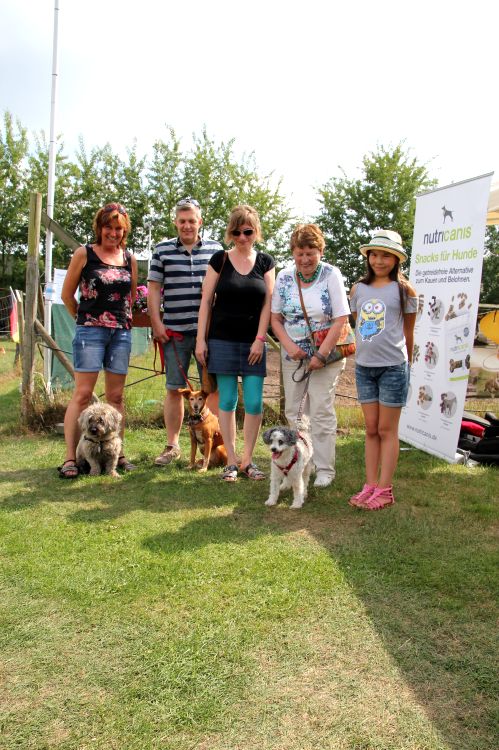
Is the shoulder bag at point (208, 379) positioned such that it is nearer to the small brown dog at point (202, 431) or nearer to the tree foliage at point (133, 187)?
the small brown dog at point (202, 431)

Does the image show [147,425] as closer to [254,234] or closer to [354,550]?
[254,234]

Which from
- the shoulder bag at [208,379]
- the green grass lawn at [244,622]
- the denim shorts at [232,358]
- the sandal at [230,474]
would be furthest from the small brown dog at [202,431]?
the green grass lawn at [244,622]

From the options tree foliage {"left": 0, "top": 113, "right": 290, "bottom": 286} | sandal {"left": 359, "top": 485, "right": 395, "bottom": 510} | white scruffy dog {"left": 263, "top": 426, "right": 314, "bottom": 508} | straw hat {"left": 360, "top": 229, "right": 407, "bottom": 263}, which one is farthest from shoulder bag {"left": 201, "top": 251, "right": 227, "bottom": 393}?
tree foliage {"left": 0, "top": 113, "right": 290, "bottom": 286}

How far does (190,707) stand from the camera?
2090 millimetres

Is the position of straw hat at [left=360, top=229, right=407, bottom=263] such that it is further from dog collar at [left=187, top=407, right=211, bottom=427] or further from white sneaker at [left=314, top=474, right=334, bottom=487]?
dog collar at [left=187, top=407, right=211, bottom=427]

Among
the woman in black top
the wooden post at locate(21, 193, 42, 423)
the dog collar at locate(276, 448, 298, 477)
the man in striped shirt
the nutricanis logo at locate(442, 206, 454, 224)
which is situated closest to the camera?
the dog collar at locate(276, 448, 298, 477)

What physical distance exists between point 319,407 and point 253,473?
80 cm

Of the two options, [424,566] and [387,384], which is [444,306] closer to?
[387,384]

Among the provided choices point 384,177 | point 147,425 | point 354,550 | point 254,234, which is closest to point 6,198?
point 384,177

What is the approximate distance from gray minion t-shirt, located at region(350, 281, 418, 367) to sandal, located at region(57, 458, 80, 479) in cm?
256

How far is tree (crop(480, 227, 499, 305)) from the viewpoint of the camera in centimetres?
3200

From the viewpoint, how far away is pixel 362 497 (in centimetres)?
421

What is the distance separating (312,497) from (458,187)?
3.14m

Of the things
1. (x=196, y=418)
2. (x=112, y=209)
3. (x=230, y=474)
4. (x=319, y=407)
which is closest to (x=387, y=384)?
(x=319, y=407)
